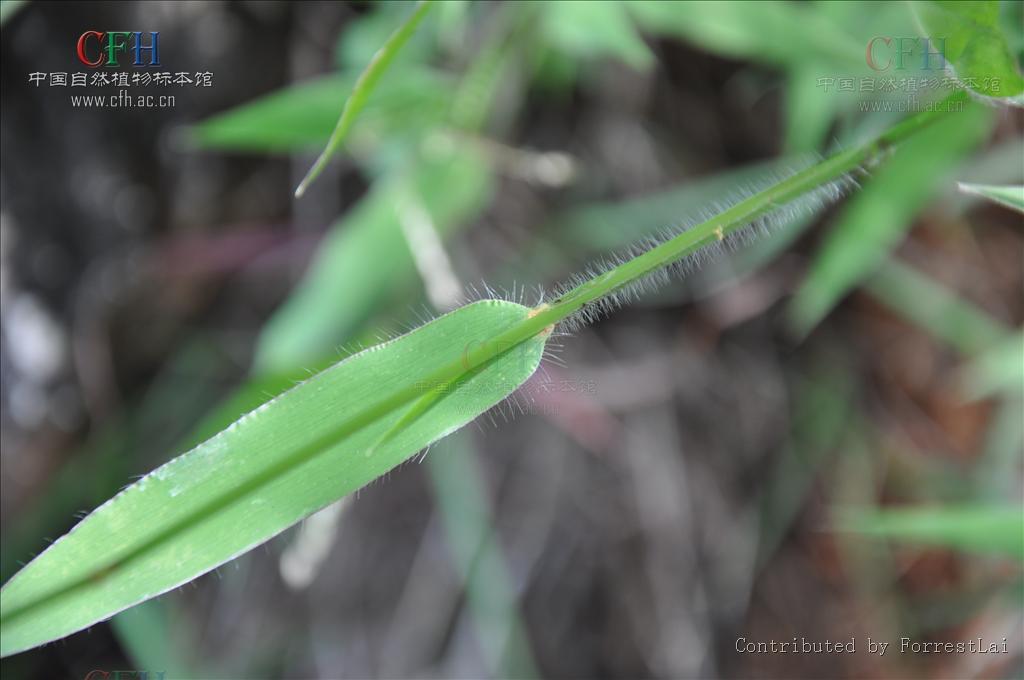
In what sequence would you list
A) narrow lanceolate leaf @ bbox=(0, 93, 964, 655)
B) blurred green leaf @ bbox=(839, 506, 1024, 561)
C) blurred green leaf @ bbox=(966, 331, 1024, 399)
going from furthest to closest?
1. blurred green leaf @ bbox=(966, 331, 1024, 399)
2. blurred green leaf @ bbox=(839, 506, 1024, 561)
3. narrow lanceolate leaf @ bbox=(0, 93, 964, 655)

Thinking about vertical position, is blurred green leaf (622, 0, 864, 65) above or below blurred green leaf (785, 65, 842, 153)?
above

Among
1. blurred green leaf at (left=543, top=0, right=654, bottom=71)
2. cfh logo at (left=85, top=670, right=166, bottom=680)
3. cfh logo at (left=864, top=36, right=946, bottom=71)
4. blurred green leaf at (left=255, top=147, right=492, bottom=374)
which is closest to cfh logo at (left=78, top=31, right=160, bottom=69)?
blurred green leaf at (left=255, top=147, right=492, bottom=374)

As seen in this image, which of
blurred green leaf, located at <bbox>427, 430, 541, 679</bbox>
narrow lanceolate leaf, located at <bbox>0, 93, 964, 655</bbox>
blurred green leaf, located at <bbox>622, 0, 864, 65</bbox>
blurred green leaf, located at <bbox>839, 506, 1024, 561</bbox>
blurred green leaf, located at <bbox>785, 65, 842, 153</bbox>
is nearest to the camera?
narrow lanceolate leaf, located at <bbox>0, 93, 964, 655</bbox>

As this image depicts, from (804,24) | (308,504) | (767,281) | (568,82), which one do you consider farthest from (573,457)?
(308,504)

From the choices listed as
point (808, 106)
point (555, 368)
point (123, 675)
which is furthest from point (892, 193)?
point (123, 675)

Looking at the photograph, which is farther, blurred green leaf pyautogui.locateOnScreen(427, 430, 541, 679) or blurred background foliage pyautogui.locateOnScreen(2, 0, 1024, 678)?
blurred green leaf pyautogui.locateOnScreen(427, 430, 541, 679)

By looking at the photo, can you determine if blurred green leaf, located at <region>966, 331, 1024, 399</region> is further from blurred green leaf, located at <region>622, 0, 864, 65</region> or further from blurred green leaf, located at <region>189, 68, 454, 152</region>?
blurred green leaf, located at <region>189, 68, 454, 152</region>

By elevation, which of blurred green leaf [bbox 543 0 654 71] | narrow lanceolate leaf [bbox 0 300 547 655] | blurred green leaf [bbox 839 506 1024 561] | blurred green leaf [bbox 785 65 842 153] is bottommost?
blurred green leaf [bbox 839 506 1024 561]

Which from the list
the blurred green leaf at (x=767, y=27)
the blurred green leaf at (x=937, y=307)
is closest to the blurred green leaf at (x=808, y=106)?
the blurred green leaf at (x=767, y=27)
